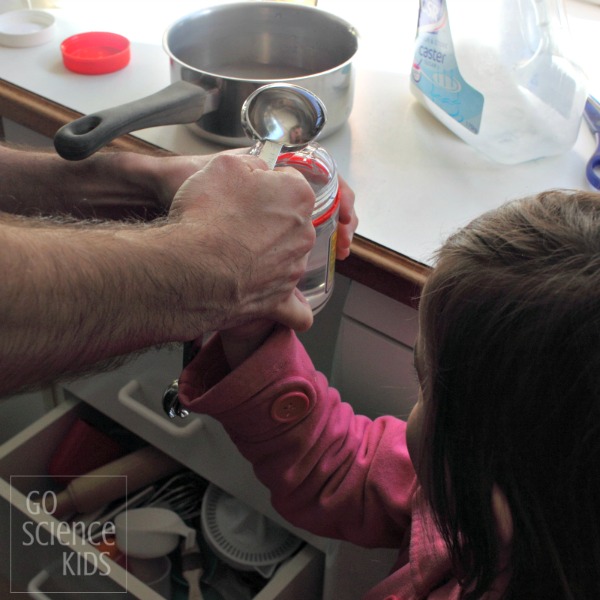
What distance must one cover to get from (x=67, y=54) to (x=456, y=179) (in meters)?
0.50

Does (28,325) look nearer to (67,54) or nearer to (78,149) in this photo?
(78,149)

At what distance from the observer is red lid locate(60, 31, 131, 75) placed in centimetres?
92

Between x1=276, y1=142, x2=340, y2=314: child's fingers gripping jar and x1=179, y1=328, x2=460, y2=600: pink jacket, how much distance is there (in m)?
0.04

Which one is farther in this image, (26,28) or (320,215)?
(26,28)

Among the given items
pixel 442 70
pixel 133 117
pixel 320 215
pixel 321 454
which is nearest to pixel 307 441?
pixel 321 454

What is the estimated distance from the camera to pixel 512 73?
779mm

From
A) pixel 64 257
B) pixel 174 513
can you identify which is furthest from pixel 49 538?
pixel 64 257

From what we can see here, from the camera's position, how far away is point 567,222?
45 cm

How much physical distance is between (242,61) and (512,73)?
1.04 feet

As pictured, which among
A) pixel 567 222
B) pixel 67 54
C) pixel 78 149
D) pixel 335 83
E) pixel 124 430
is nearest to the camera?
pixel 567 222

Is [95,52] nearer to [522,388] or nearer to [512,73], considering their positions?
[512,73]

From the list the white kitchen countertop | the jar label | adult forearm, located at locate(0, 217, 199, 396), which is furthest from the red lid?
adult forearm, located at locate(0, 217, 199, 396)

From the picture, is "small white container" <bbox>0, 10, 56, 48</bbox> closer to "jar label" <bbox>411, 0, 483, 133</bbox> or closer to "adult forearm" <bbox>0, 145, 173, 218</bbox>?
"adult forearm" <bbox>0, 145, 173, 218</bbox>

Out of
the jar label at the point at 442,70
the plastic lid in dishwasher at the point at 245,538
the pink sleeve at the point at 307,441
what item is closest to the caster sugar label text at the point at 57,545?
the plastic lid in dishwasher at the point at 245,538
